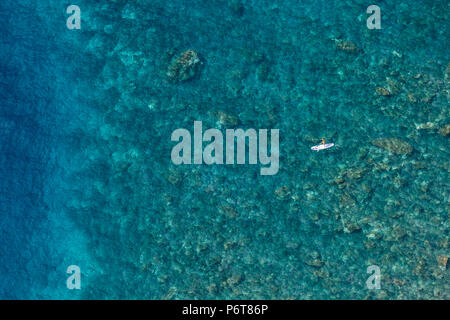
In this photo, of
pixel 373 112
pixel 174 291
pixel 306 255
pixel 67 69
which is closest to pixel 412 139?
pixel 373 112

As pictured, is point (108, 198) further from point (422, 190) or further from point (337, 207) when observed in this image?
point (422, 190)

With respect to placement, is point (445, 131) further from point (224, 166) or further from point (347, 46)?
point (224, 166)

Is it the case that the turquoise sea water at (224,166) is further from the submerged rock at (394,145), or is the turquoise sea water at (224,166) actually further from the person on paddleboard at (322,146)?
the person on paddleboard at (322,146)

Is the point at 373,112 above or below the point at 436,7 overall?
below

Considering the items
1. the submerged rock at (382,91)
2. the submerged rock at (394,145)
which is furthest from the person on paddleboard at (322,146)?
the submerged rock at (382,91)

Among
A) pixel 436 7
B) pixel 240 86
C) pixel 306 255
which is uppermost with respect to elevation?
pixel 436 7

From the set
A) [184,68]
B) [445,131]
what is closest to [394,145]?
[445,131]

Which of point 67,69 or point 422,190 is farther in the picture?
point 67,69
